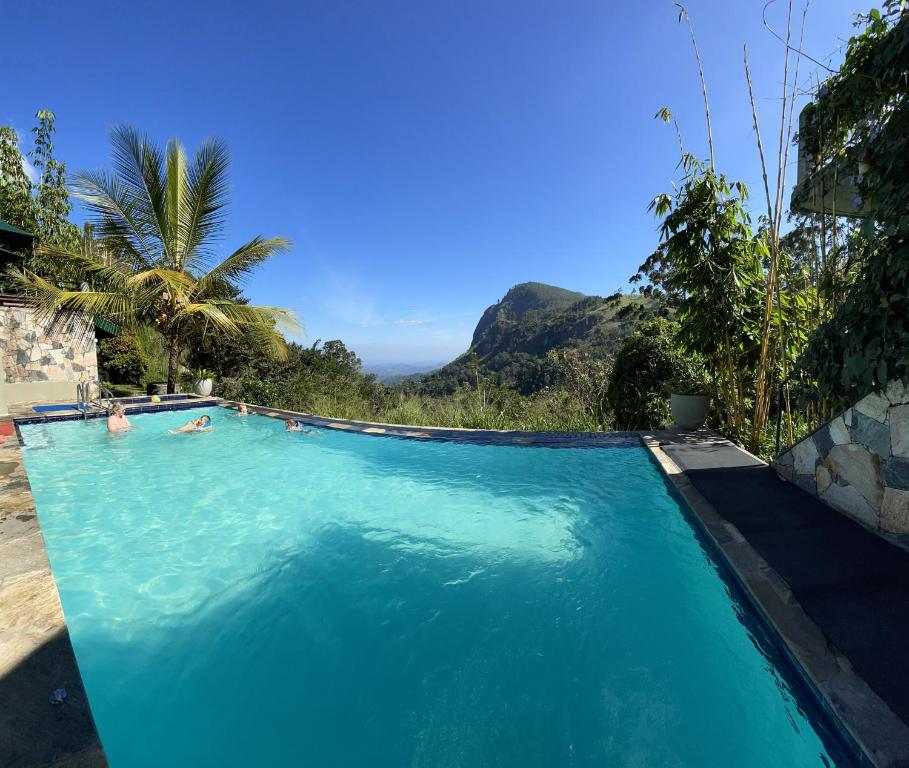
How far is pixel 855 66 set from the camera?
122 inches

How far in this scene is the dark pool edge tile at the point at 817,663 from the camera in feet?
4.73

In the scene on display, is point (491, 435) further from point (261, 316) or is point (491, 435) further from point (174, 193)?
point (174, 193)

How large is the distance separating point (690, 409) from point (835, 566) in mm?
3848

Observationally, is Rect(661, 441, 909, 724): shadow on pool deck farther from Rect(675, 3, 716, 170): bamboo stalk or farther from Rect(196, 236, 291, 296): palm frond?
Rect(196, 236, 291, 296): palm frond

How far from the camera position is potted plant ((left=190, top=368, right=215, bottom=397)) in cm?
1245

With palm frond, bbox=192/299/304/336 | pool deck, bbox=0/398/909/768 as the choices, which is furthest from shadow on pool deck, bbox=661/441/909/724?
palm frond, bbox=192/299/304/336

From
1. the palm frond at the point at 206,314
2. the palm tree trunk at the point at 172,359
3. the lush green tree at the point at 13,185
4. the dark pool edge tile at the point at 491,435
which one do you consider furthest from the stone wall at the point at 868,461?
the lush green tree at the point at 13,185

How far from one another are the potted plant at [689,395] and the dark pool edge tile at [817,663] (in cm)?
330

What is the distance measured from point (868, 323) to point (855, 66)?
208 centimetres

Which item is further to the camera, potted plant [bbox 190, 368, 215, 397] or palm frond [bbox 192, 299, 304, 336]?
potted plant [bbox 190, 368, 215, 397]

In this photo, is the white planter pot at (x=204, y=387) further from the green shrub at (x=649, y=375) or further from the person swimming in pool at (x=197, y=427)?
the green shrub at (x=649, y=375)

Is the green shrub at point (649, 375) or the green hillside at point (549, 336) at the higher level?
the green hillside at point (549, 336)

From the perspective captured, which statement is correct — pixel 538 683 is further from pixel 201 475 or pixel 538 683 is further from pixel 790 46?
pixel 790 46

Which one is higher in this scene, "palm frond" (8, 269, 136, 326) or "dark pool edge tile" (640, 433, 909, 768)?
"palm frond" (8, 269, 136, 326)
